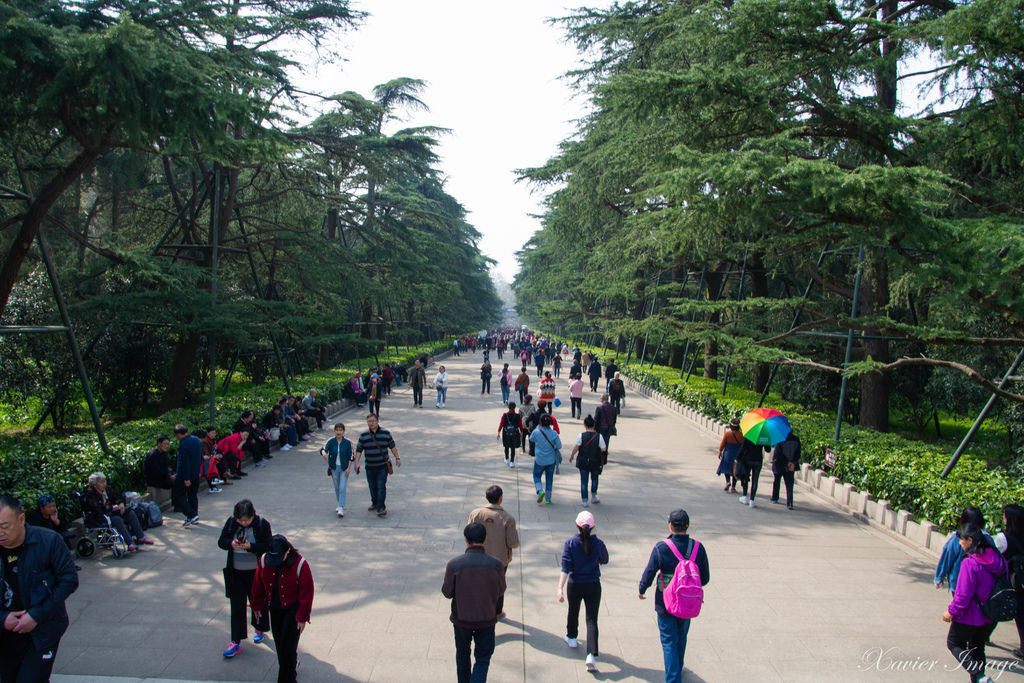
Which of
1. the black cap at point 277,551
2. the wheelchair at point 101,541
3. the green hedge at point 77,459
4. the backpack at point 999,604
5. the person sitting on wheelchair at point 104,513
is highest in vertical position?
the black cap at point 277,551

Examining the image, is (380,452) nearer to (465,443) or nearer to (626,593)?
(626,593)

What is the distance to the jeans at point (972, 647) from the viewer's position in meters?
5.14

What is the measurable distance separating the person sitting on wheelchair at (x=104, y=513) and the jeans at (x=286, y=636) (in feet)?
13.3

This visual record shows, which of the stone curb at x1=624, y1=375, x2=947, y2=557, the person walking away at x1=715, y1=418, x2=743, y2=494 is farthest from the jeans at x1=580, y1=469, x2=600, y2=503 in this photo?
the stone curb at x1=624, y1=375, x2=947, y2=557

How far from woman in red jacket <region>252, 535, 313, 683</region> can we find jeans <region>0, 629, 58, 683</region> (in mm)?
1355

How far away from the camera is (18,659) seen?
4.01 m

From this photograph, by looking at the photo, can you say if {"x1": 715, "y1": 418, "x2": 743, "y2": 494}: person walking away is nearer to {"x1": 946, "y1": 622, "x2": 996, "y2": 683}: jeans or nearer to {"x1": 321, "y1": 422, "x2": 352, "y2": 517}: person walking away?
{"x1": 946, "y1": 622, "x2": 996, "y2": 683}: jeans

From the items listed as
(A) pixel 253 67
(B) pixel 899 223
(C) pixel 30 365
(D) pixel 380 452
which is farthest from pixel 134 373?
(B) pixel 899 223

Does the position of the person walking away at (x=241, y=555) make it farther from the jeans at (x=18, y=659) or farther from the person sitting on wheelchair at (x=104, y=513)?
the person sitting on wheelchair at (x=104, y=513)

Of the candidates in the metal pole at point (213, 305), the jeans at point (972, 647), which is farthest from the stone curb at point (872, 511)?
the metal pole at point (213, 305)

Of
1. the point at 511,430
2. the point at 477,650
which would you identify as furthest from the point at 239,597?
the point at 511,430

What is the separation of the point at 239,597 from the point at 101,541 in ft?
11.0

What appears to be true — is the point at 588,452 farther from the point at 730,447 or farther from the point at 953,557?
the point at 953,557

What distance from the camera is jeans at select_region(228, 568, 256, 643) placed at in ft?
17.6
